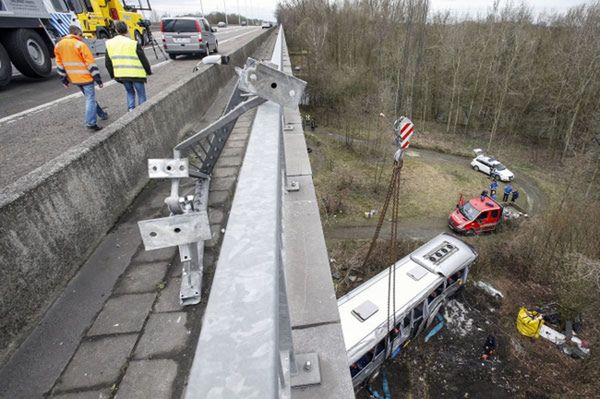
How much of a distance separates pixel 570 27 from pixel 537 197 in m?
14.4

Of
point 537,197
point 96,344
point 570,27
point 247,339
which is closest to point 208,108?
point 96,344

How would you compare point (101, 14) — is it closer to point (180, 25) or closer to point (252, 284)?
point (180, 25)

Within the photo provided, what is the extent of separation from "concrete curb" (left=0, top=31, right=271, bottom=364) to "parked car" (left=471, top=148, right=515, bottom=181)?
900 inches

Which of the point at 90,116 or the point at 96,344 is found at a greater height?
the point at 90,116

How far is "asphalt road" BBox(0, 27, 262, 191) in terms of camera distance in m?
4.41

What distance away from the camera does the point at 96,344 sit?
2018 mm

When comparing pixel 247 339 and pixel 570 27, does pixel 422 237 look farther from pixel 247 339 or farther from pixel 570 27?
pixel 570 27

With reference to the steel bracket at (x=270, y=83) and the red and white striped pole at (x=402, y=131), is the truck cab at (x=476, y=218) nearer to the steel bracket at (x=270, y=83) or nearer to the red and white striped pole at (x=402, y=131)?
the red and white striped pole at (x=402, y=131)

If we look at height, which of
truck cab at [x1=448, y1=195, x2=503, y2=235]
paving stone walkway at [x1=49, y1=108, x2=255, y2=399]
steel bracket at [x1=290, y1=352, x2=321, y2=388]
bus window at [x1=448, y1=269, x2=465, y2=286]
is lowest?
truck cab at [x1=448, y1=195, x2=503, y2=235]

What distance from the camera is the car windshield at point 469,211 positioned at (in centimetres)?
1488

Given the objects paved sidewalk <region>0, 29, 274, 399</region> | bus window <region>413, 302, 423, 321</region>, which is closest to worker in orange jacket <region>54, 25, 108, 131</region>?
paved sidewalk <region>0, 29, 274, 399</region>

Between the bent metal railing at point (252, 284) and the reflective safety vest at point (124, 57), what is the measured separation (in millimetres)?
5018

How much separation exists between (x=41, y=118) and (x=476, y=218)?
53.1 ft

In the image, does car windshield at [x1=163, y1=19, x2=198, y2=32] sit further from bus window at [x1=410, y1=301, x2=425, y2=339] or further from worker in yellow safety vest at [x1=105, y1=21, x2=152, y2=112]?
bus window at [x1=410, y1=301, x2=425, y2=339]
